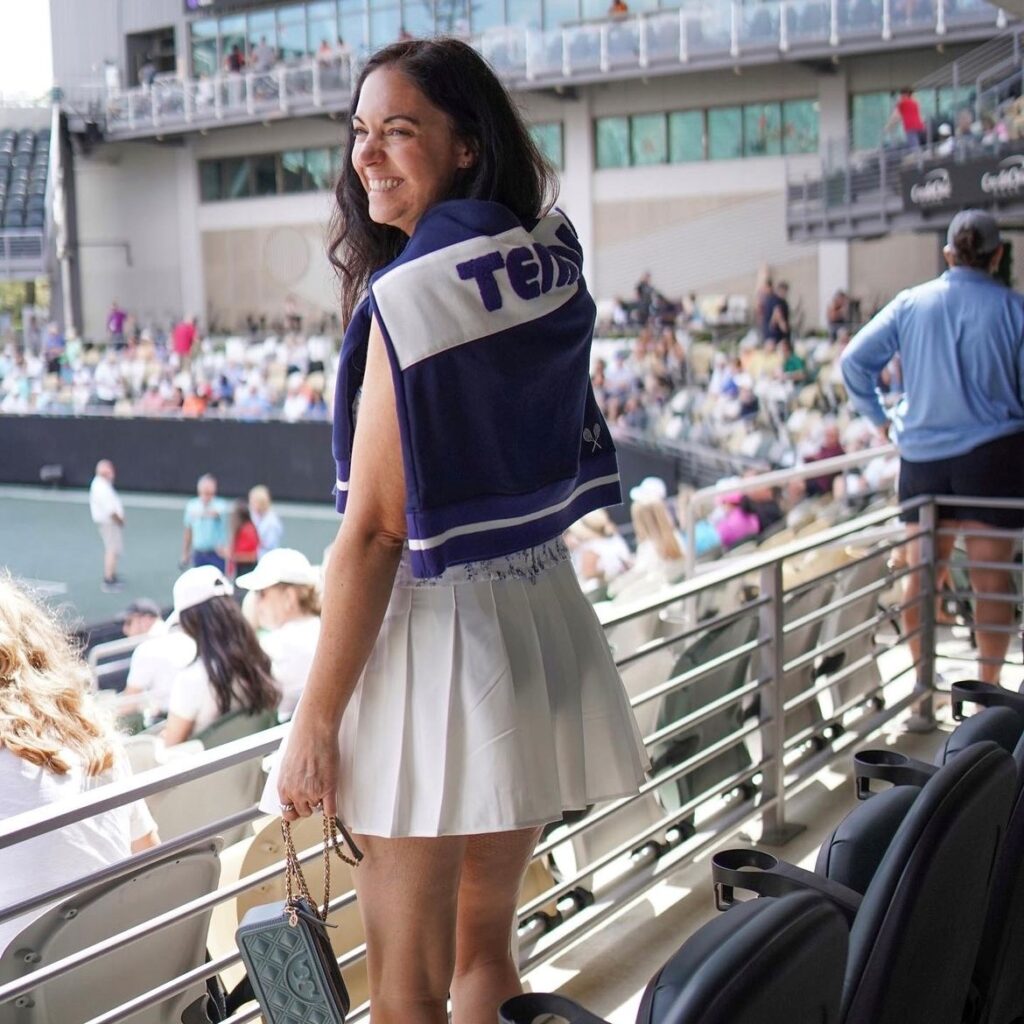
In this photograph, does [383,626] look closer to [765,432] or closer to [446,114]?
[446,114]

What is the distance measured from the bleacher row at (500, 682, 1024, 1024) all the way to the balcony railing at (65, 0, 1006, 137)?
15664 mm

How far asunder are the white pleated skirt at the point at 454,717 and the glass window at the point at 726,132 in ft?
64.5

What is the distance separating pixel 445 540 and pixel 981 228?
2377 mm

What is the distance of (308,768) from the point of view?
114 centimetres

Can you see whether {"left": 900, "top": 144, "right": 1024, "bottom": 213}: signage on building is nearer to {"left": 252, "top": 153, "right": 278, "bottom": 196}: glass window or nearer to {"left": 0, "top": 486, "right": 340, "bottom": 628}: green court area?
{"left": 0, "top": 486, "right": 340, "bottom": 628}: green court area

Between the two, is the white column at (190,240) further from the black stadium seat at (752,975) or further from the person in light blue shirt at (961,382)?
the black stadium seat at (752,975)

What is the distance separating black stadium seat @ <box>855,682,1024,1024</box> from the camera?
4.49 ft

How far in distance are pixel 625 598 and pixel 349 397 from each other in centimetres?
379

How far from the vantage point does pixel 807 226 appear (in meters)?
15.8

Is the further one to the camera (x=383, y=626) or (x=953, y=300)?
(x=953, y=300)

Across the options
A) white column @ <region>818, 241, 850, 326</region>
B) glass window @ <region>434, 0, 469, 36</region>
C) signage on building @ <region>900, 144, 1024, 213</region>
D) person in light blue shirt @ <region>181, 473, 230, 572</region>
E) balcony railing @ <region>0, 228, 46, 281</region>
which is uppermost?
A: glass window @ <region>434, 0, 469, 36</region>

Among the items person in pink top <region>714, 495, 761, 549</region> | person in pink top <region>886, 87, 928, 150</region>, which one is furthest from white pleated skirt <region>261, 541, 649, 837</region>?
person in pink top <region>886, 87, 928, 150</region>

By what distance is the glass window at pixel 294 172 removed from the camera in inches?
982

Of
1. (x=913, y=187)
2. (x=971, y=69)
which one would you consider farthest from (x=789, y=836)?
(x=971, y=69)
